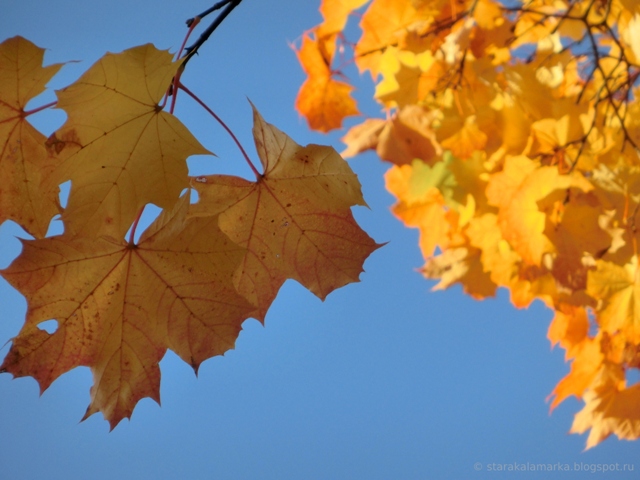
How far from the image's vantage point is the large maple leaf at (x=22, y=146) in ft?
1.56

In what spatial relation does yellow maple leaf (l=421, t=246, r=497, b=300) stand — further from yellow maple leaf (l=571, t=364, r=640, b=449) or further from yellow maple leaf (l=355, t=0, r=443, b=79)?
yellow maple leaf (l=355, t=0, r=443, b=79)

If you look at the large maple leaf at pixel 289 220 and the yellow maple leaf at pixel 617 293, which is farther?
the yellow maple leaf at pixel 617 293

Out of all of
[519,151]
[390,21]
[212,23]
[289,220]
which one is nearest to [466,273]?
[519,151]

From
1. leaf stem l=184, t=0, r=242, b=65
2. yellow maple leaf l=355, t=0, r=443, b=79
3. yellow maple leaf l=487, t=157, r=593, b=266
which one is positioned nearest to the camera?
leaf stem l=184, t=0, r=242, b=65

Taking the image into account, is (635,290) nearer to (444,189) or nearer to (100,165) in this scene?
(444,189)

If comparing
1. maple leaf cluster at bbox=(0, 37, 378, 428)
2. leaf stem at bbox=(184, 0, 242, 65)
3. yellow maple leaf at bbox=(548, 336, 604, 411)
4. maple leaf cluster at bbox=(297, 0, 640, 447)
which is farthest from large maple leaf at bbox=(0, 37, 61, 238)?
yellow maple leaf at bbox=(548, 336, 604, 411)

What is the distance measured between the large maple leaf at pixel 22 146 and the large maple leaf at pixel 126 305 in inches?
1.7

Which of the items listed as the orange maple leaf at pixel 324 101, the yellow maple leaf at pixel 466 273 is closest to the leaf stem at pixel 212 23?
the orange maple leaf at pixel 324 101

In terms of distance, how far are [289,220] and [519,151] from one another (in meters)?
0.57

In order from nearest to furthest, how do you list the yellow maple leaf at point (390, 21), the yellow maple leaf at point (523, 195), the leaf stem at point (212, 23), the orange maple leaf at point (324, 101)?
the leaf stem at point (212, 23) < the yellow maple leaf at point (523, 195) < the yellow maple leaf at point (390, 21) < the orange maple leaf at point (324, 101)

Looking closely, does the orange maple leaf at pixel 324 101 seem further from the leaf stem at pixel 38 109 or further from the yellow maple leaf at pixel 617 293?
the leaf stem at pixel 38 109

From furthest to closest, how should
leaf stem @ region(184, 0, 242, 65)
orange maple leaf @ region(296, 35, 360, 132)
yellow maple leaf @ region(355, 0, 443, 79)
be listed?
orange maple leaf @ region(296, 35, 360, 132) < yellow maple leaf @ region(355, 0, 443, 79) < leaf stem @ region(184, 0, 242, 65)

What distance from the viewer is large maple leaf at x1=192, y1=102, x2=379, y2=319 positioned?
51 centimetres

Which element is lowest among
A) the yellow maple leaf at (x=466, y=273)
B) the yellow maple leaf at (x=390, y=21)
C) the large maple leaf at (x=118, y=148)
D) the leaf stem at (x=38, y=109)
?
the large maple leaf at (x=118, y=148)
